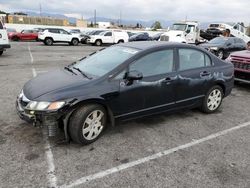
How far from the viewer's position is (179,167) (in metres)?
3.41

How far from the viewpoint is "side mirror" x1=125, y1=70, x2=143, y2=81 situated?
3979mm

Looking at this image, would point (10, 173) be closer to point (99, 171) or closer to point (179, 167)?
point (99, 171)

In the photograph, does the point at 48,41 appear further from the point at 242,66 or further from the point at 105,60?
the point at 105,60

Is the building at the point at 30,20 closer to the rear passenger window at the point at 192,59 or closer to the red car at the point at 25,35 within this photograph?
the red car at the point at 25,35

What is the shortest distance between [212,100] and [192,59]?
103cm

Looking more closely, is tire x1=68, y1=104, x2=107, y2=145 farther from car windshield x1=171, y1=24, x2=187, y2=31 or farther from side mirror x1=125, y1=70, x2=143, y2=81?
car windshield x1=171, y1=24, x2=187, y2=31

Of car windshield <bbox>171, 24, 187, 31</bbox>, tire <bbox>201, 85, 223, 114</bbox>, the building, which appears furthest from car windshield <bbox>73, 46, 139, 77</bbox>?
the building

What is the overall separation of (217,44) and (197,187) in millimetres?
13135

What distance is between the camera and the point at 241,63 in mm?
7508

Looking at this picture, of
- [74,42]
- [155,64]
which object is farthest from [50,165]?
[74,42]

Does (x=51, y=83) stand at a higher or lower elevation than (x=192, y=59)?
lower

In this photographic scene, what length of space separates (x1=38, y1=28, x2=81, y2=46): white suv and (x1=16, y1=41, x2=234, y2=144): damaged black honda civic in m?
20.0

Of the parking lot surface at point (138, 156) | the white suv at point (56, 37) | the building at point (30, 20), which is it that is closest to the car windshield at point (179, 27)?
the white suv at point (56, 37)

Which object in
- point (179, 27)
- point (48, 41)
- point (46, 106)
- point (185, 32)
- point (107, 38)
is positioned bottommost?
point (48, 41)
